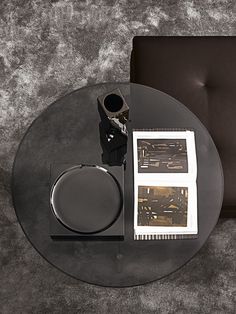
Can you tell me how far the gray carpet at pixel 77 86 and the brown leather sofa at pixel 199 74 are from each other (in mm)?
404

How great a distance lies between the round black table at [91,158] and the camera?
1.55 metres

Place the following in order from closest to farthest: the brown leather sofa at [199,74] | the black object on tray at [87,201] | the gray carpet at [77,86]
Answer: the black object on tray at [87,201], the brown leather sofa at [199,74], the gray carpet at [77,86]

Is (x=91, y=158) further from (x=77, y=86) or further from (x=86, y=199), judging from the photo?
(x=77, y=86)

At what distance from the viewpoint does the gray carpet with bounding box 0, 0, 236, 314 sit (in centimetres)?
202

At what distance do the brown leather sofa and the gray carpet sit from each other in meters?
0.40

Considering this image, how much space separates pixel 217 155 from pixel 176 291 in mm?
722

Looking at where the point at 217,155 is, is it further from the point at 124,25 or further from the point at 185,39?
the point at 124,25

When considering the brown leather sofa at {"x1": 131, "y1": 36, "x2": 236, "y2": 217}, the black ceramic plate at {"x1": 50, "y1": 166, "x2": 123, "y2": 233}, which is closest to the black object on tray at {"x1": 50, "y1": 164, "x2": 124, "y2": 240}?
the black ceramic plate at {"x1": 50, "y1": 166, "x2": 123, "y2": 233}

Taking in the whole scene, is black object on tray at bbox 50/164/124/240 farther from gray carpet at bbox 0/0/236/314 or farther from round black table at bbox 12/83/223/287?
gray carpet at bbox 0/0/236/314

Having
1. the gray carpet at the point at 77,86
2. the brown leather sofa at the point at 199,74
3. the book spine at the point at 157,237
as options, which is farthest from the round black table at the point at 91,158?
the gray carpet at the point at 77,86

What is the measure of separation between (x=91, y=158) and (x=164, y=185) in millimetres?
269

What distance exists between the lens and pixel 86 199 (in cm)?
154

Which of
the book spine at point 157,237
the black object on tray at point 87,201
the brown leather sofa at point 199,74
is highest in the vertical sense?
the brown leather sofa at point 199,74

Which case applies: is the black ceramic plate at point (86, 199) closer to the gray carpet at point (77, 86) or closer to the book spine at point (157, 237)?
the book spine at point (157, 237)
